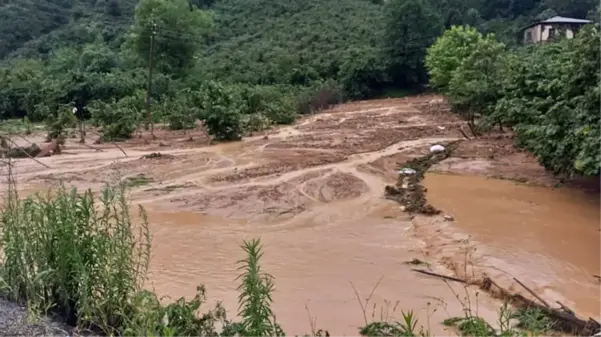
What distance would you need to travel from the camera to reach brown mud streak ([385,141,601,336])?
263 inches

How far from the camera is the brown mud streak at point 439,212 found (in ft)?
21.9

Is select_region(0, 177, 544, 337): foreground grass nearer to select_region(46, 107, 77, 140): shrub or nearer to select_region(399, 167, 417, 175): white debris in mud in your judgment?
select_region(399, 167, 417, 175): white debris in mud

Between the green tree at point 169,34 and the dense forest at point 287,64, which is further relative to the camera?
the green tree at point 169,34

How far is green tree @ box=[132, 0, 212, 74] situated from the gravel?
35511 mm

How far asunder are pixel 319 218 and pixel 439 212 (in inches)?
95.0

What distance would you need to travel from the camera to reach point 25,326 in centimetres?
520

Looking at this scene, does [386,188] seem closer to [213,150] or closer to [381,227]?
[381,227]

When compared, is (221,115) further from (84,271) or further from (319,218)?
(84,271)

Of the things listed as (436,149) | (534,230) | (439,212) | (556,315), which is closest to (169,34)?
(436,149)

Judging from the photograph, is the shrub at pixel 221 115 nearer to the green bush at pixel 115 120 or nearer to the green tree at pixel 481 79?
the green bush at pixel 115 120

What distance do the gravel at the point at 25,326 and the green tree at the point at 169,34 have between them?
35.5 m

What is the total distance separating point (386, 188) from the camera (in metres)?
15.0

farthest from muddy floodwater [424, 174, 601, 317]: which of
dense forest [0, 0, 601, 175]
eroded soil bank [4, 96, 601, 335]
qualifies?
dense forest [0, 0, 601, 175]

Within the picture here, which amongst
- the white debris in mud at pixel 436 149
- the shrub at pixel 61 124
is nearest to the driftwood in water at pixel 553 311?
the white debris in mud at pixel 436 149
